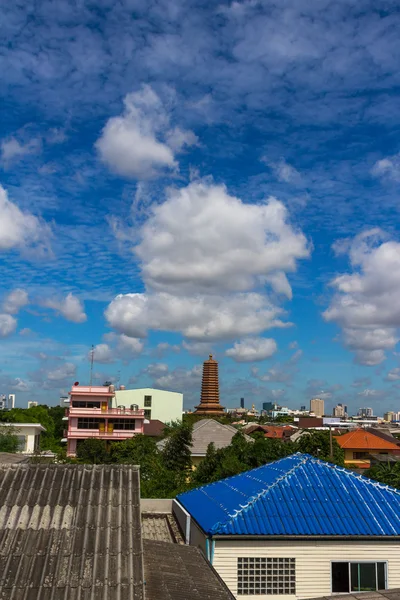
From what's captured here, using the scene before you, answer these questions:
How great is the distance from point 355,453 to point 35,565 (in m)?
57.7

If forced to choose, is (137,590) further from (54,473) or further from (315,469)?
(315,469)

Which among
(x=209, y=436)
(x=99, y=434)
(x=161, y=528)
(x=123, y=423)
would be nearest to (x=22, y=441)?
(x=99, y=434)

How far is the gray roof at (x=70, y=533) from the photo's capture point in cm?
629

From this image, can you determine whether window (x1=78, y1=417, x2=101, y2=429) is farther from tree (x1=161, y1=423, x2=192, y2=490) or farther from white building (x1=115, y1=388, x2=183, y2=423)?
white building (x1=115, y1=388, x2=183, y2=423)

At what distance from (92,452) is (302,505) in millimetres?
40385

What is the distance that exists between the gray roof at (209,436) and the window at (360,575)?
37.8 meters

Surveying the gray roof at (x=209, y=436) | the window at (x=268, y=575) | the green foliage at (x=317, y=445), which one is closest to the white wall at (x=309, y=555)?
the window at (x=268, y=575)

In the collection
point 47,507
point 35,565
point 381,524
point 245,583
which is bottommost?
point 245,583

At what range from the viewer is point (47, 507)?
7539 mm

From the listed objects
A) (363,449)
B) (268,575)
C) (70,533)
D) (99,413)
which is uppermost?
(99,413)

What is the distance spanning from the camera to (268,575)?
1449 centimetres

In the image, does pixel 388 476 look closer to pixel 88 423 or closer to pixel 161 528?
pixel 161 528

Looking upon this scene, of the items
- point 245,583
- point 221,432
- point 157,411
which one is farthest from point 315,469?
point 157,411

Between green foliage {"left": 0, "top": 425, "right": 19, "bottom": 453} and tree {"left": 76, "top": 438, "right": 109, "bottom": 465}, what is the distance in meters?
6.17
